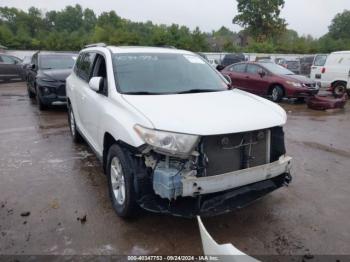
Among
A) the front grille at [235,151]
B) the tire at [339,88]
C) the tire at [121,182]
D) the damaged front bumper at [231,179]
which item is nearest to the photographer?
the damaged front bumper at [231,179]

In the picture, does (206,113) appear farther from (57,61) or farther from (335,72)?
(335,72)

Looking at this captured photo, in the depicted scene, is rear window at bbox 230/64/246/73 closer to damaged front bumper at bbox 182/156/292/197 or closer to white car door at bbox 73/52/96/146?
white car door at bbox 73/52/96/146

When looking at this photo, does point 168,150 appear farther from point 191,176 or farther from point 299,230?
point 299,230

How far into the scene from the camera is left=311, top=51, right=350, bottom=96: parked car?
1335 cm

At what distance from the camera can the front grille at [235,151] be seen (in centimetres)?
334

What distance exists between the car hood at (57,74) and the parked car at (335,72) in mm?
9687

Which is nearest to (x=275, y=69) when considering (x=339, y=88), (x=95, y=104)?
(x=339, y=88)

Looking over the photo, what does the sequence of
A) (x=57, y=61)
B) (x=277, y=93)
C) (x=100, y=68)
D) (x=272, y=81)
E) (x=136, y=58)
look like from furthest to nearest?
(x=272, y=81) < (x=277, y=93) < (x=57, y=61) < (x=100, y=68) < (x=136, y=58)

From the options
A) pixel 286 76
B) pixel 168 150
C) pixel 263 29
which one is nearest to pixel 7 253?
pixel 168 150

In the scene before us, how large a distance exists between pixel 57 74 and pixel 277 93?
24.9ft

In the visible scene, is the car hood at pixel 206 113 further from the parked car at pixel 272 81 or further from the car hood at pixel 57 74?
the parked car at pixel 272 81

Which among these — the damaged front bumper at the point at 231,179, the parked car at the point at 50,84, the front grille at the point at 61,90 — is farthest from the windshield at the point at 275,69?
the damaged front bumper at the point at 231,179

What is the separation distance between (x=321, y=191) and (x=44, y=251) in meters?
3.43

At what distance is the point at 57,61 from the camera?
1138cm
